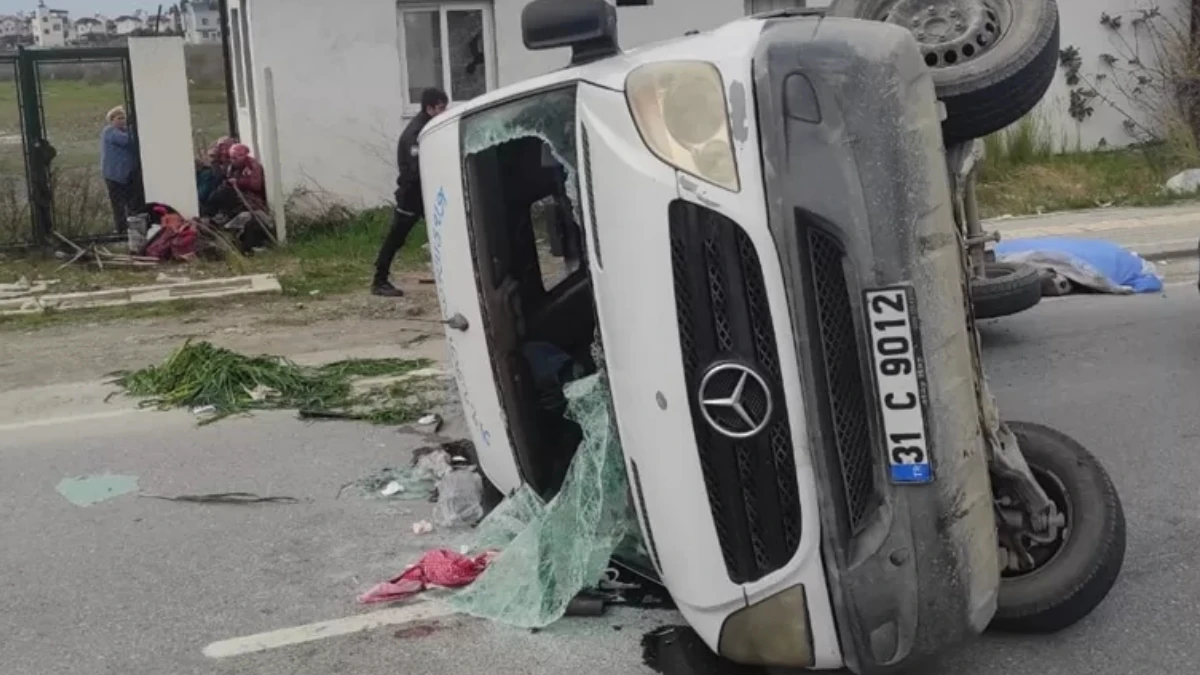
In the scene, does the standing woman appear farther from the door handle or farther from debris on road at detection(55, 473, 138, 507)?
the door handle

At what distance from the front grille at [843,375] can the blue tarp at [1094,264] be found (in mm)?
6297

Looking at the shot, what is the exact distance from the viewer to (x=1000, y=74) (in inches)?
189

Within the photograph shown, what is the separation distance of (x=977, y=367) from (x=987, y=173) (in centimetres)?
1205

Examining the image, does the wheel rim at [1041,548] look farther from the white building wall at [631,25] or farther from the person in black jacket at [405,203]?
the white building wall at [631,25]

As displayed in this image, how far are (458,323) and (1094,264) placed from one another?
6.19 m

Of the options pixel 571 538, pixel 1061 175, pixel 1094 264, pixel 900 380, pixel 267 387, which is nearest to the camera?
pixel 900 380

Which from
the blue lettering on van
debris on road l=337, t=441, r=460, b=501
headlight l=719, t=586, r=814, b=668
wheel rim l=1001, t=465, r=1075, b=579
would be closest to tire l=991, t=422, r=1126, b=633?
wheel rim l=1001, t=465, r=1075, b=579

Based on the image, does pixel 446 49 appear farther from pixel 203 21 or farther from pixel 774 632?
pixel 774 632

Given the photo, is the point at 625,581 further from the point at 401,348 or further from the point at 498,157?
the point at 401,348

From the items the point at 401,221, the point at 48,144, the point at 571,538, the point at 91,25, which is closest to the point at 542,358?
the point at 571,538

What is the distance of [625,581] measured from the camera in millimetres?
4672

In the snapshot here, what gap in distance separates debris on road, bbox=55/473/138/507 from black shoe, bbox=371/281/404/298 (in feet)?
15.5

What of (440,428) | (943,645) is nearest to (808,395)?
(943,645)

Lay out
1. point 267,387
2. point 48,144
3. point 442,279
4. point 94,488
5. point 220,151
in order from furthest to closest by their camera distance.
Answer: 1. point 220,151
2. point 48,144
3. point 267,387
4. point 94,488
5. point 442,279
